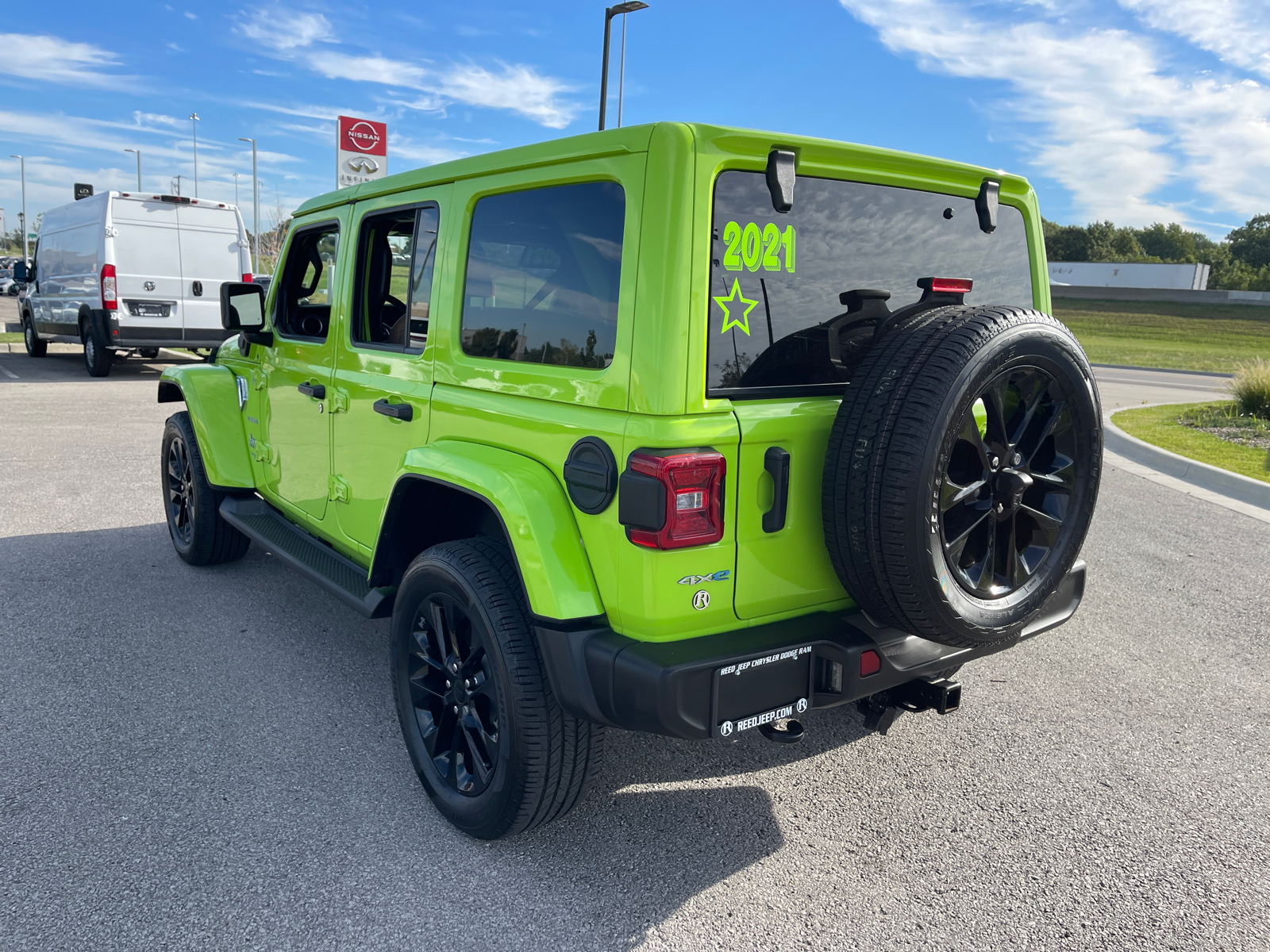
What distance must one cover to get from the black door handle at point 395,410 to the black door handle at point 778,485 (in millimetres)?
1335

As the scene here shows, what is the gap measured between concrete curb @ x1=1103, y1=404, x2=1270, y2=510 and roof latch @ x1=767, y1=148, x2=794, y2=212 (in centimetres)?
531

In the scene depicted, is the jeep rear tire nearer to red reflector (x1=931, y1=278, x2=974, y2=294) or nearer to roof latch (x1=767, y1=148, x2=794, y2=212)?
roof latch (x1=767, y1=148, x2=794, y2=212)

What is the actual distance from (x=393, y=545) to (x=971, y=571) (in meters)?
1.89

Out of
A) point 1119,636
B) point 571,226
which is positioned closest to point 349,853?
point 571,226

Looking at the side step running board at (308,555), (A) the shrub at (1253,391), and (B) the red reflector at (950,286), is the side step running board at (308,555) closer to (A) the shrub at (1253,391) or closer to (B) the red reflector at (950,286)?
(B) the red reflector at (950,286)

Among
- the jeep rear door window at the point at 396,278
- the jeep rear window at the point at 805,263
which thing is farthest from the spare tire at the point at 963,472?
the jeep rear door window at the point at 396,278

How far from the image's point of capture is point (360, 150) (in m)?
12.4

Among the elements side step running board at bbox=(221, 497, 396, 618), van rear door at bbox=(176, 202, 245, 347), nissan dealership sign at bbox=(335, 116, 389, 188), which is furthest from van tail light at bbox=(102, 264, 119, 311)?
side step running board at bbox=(221, 497, 396, 618)

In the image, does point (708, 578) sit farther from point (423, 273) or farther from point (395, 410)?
point (423, 273)

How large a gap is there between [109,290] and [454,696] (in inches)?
509

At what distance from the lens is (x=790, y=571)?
8.32 ft

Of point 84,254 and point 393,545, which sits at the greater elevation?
point 84,254

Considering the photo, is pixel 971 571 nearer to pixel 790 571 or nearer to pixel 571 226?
pixel 790 571

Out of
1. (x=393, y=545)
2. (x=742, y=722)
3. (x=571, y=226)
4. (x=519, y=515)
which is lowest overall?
(x=742, y=722)
